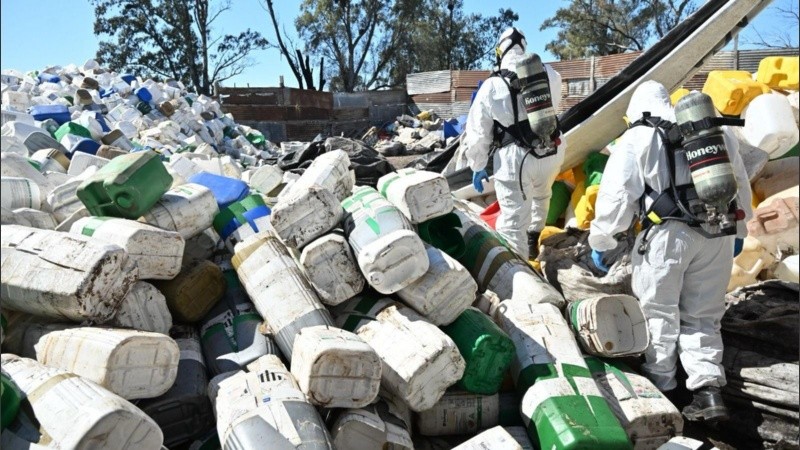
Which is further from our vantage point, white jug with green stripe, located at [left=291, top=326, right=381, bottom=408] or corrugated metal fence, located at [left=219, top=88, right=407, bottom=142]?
corrugated metal fence, located at [left=219, top=88, right=407, bottom=142]

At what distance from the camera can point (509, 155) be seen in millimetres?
5086

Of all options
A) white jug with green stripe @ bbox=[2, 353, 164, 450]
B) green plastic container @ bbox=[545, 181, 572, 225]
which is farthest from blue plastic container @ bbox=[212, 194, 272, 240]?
green plastic container @ bbox=[545, 181, 572, 225]

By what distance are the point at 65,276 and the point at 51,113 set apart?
647 centimetres

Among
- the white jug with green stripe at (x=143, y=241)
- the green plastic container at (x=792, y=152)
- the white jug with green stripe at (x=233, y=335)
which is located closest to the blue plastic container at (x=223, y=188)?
the white jug with green stripe at (x=233, y=335)

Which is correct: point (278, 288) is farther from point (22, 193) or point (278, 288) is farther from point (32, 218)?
point (22, 193)

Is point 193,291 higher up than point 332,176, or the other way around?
point 332,176

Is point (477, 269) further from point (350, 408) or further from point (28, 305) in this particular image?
point (28, 305)

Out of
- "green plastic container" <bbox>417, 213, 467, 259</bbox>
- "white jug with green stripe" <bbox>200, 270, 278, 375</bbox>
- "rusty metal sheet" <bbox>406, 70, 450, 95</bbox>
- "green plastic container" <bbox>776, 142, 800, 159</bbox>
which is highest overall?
"rusty metal sheet" <bbox>406, 70, 450, 95</bbox>

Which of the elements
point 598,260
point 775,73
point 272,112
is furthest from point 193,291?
point 272,112

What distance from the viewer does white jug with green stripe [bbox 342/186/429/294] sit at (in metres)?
3.00

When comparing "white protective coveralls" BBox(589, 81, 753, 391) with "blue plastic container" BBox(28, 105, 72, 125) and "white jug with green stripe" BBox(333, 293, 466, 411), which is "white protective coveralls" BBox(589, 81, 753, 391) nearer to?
"white jug with green stripe" BBox(333, 293, 466, 411)

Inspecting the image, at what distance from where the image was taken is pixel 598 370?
3236 millimetres

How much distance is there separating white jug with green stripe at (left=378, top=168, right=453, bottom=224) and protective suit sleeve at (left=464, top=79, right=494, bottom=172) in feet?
5.45

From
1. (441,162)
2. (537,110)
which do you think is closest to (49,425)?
(537,110)
